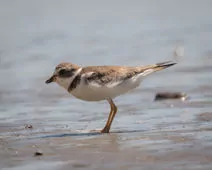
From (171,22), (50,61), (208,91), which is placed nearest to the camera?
(208,91)

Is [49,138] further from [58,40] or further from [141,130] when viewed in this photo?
[58,40]

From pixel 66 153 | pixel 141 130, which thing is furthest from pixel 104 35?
pixel 66 153

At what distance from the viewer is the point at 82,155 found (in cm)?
662

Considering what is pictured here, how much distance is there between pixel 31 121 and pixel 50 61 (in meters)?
5.82

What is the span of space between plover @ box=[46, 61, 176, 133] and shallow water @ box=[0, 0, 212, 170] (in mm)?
448

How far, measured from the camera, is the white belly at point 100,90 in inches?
322

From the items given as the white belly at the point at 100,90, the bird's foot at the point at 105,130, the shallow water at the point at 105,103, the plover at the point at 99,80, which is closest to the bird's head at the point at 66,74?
the plover at the point at 99,80

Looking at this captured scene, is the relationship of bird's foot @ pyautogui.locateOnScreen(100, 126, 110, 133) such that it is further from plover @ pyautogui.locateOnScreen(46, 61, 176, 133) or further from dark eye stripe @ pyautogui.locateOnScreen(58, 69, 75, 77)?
dark eye stripe @ pyautogui.locateOnScreen(58, 69, 75, 77)

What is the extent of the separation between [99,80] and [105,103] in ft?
6.99

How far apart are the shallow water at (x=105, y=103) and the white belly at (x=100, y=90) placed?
17.4 inches

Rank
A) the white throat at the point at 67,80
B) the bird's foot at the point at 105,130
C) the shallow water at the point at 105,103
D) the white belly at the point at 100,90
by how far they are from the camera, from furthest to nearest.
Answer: the white throat at the point at 67,80, the white belly at the point at 100,90, the bird's foot at the point at 105,130, the shallow water at the point at 105,103

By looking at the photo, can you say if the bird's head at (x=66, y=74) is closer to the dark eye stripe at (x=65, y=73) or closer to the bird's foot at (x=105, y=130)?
the dark eye stripe at (x=65, y=73)

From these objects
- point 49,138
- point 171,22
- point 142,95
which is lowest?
point 171,22

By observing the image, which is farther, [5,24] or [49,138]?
[5,24]
